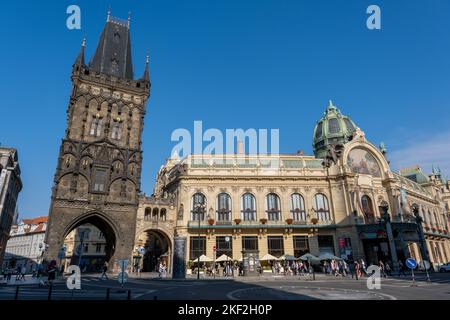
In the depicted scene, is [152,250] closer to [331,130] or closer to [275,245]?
[275,245]

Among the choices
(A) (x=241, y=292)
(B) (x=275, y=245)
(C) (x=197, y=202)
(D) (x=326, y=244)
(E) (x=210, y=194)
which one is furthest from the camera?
(E) (x=210, y=194)

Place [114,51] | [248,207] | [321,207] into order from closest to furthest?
1. [248,207]
2. [321,207]
3. [114,51]

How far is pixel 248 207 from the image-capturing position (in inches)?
1652

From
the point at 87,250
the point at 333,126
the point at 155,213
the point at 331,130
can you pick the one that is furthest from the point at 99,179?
the point at 333,126

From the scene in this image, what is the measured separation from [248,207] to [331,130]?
24.0 m

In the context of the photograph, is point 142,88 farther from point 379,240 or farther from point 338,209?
point 379,240

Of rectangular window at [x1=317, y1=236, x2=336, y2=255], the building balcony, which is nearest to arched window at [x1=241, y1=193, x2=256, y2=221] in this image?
the building balcony

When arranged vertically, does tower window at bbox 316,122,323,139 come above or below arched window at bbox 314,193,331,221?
above

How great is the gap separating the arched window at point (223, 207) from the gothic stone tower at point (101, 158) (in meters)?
11.8

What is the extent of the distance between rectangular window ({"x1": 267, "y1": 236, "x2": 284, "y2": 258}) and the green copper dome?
65.7 ft

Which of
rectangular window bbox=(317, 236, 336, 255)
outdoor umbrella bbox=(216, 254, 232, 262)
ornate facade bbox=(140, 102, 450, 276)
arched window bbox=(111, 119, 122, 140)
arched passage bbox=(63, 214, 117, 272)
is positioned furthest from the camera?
arched passage bbox=(63, 214, 117, 272)

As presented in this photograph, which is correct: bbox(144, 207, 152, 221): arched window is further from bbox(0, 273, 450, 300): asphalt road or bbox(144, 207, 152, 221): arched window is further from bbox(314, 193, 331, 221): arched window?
bbox(314, 193, 331, 221): arched window

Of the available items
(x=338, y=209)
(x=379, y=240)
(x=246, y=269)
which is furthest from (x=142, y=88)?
(x=379, y=240)

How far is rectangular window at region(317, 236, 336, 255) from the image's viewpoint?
134 ft
